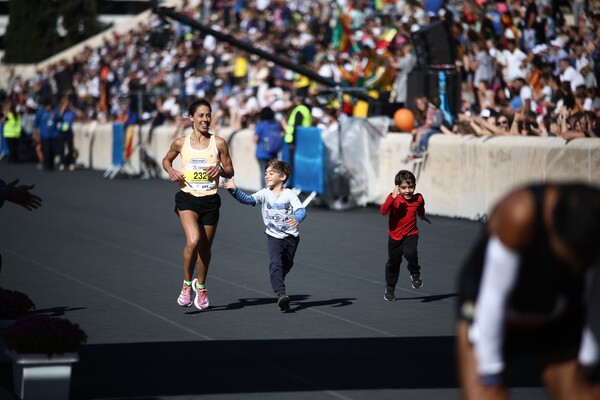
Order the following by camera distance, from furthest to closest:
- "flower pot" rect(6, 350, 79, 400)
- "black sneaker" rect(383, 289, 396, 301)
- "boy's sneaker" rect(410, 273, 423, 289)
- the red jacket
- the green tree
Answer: the green tree
"boy's sneaker" rect(410, 273, 423, 289)
the red jacket
"black sneaker" rect(383, 289, 396, 301)
"flower pot" rect(6, 350, 79, 400)

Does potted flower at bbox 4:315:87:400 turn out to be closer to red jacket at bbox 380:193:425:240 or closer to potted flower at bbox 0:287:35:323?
potted flower at bbox 0:287:35:323

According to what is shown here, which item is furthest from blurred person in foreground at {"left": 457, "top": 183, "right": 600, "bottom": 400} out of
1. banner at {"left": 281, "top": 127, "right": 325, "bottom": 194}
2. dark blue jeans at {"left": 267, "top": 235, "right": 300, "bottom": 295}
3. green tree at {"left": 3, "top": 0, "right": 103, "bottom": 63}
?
green tree at {"left": 3, "top": 0, "right": 103, "bottom": 63}

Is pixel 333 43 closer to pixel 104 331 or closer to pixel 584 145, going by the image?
pixel 584 145

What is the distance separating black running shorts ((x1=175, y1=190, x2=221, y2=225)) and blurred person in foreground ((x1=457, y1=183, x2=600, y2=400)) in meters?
6.21

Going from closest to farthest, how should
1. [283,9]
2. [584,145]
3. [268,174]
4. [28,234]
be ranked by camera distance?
[268,174], [584,145], [28,234], [283,9]

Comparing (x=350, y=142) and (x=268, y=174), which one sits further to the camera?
(x=350, y=142)

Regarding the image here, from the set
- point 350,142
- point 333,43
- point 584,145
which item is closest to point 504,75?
point 350,142

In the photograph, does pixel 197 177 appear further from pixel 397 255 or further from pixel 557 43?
pixel 557 43

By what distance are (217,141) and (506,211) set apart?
272 inches

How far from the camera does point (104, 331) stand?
32.7 ft

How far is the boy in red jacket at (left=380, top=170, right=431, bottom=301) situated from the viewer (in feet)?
38.8

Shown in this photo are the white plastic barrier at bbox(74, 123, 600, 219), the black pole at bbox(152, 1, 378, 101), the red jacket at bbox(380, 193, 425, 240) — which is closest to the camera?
the red jacket at bbox(380, 193, 425, 240)

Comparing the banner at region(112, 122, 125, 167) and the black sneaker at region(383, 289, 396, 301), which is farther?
the banner at region(112, 122, 125, 167)

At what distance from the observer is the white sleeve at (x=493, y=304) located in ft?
14.7
